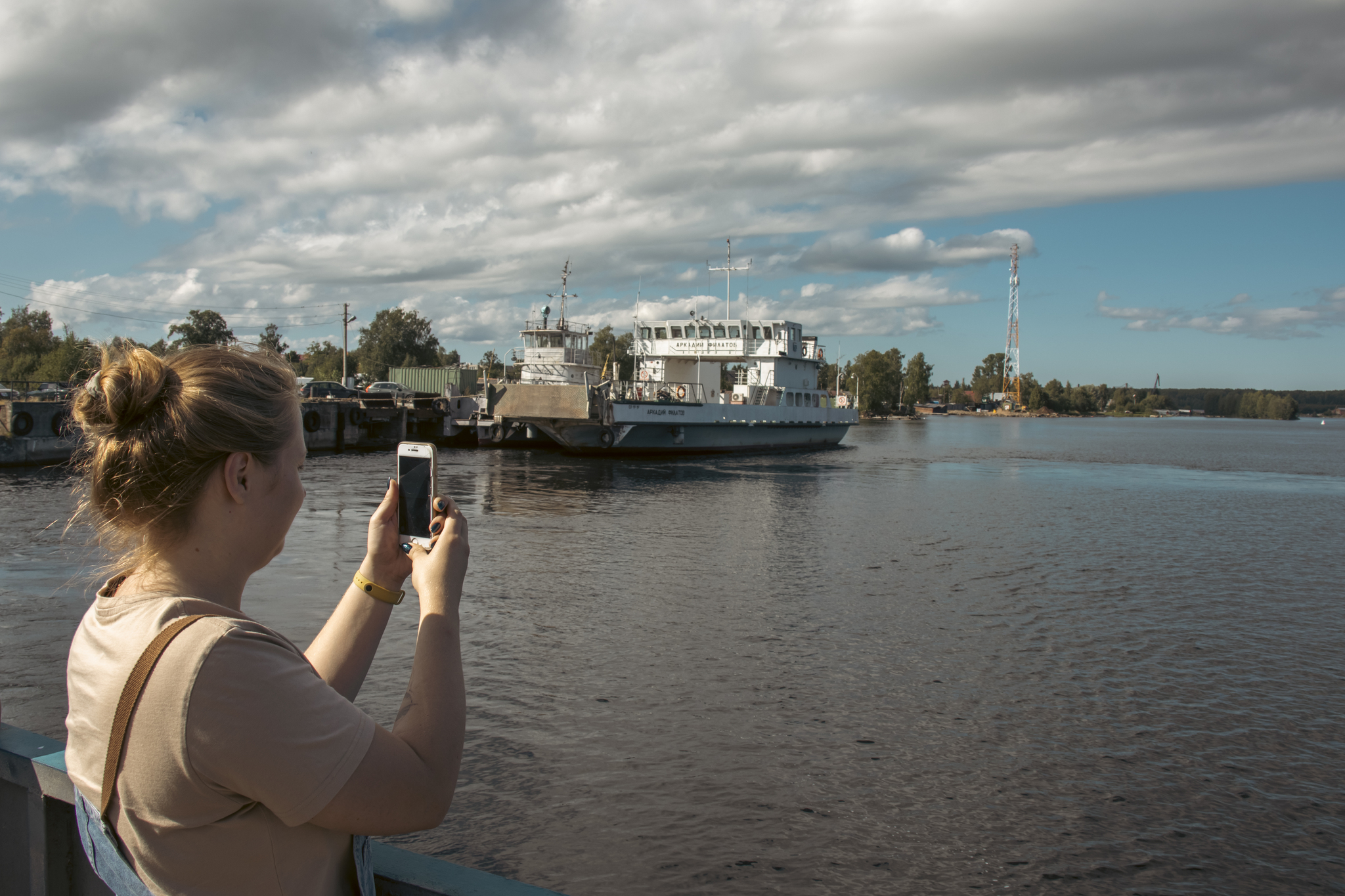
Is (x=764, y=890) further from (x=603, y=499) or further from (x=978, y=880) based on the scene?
(x=603, y=499)

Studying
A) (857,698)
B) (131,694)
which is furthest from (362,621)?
(857,698)

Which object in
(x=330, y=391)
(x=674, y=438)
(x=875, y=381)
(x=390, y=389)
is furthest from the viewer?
(x=875, y=381)

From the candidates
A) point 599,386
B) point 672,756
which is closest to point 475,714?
point 672,756

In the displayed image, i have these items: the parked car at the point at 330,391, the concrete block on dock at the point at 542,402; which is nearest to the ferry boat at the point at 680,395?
the concrete block on dock at the point at 542,402

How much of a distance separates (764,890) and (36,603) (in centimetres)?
892

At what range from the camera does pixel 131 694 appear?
1.13 metres

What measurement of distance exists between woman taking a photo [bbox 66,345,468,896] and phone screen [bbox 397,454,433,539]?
224mm

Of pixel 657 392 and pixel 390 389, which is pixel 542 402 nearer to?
pixel 657 392

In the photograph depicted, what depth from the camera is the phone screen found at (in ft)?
5.52

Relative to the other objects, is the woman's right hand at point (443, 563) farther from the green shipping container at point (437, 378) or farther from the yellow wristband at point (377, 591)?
the green shipping container at point (437, 378)

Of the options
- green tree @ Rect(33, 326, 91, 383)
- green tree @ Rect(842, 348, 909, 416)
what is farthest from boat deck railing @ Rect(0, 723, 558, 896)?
green tree @ Rect(842, 348, 909, 416)

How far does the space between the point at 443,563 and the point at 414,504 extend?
24 centimetres

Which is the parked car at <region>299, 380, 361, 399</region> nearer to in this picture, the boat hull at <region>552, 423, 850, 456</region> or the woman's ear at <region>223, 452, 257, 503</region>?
the boat hull at <region>552, 423, 850, 456</region>

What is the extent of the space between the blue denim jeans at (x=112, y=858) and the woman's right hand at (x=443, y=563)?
1.29 ft
